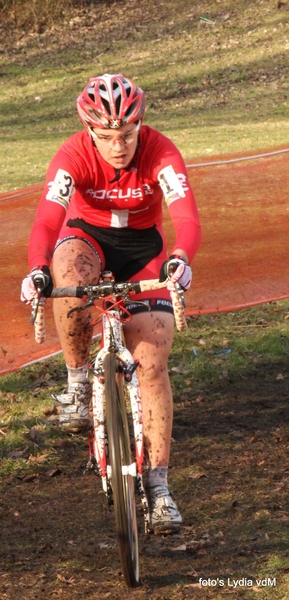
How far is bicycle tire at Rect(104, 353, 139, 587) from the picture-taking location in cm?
405

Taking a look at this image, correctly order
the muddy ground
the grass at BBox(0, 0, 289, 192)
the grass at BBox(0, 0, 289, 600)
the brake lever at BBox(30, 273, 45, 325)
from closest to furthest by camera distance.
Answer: the brake lever at BBox(30, 273, 45, 325) → the muddy ground → the grass at BBox(0, 0, 289, 600) → the grass at BBox(0, 0, 289, 192)

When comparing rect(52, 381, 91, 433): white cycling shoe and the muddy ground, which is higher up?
rect(52, 381, 91, 433): white cycling shoe

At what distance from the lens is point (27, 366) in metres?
7.77

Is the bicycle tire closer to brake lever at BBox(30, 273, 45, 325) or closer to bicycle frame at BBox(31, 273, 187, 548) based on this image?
bicycle frame at BBox(31, 273, 187, 548)

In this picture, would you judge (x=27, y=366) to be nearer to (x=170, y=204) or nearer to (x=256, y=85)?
(x=170, y=204)

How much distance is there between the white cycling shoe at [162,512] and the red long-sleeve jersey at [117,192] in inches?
50.9

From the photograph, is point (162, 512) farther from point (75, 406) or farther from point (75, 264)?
point (75, 264)

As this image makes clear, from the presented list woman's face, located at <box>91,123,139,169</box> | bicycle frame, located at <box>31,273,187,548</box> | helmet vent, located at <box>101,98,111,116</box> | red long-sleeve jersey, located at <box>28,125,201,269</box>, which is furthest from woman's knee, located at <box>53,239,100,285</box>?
helmet vent, located at <box>101,98,111,116</box>

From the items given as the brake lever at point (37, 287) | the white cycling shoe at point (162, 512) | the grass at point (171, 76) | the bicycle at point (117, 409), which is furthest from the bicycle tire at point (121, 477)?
the grass at point (171, 76)

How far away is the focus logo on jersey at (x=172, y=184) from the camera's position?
4984mm

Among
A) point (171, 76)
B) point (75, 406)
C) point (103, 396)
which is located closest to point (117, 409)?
point (103, 396)

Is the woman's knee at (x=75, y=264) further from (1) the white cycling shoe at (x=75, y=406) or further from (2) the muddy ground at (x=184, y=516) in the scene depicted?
(2) the muddy ground at (x=184, y=516)

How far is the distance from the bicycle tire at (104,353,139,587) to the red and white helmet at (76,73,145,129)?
4.26 feet

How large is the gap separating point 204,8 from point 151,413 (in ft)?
79.5
